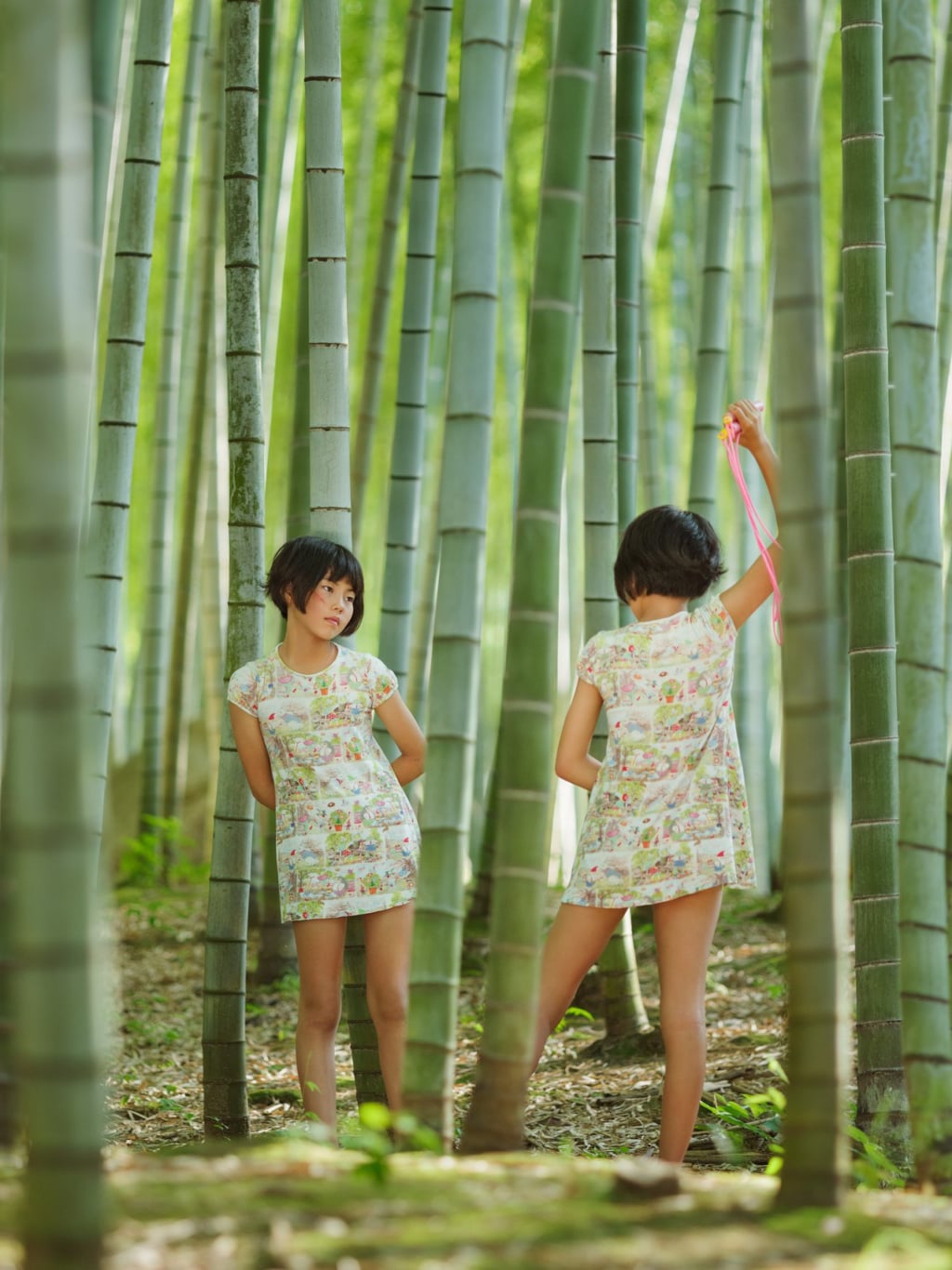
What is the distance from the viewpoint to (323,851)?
106 inches

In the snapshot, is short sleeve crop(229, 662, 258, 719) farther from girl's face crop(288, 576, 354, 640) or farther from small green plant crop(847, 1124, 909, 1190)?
small green plant crop(847, 1124, 909, 1190)

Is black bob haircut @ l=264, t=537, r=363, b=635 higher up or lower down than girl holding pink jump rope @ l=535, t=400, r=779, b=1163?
higher up

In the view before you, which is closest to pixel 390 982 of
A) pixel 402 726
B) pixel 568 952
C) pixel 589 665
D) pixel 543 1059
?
pixel 568 952

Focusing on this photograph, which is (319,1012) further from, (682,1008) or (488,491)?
(488,491)

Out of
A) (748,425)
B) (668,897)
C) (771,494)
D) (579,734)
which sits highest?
(748,425)

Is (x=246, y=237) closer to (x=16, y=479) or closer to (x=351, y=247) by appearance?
(x=16, y=479)

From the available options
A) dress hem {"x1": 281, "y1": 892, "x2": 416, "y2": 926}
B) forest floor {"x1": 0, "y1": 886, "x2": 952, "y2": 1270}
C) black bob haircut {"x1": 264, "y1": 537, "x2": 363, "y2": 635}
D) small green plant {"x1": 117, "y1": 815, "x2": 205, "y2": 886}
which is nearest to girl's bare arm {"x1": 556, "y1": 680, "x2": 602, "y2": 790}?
dress hem {"x1": 281, "y1": 892, "x2": 416, "y2": 926}

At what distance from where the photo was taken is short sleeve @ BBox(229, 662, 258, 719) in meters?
2.77

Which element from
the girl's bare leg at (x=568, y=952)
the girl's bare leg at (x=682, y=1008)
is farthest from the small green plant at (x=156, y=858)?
the girl's bare leg at (x=682, y=1008)

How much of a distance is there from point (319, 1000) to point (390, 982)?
0.14m

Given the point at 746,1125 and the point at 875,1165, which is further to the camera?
the point at 746,1125

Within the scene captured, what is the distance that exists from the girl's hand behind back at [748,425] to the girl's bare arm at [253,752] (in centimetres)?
106

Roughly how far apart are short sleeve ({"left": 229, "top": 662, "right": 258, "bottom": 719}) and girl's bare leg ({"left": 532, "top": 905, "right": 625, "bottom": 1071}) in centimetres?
71

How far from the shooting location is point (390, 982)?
2697 mm
